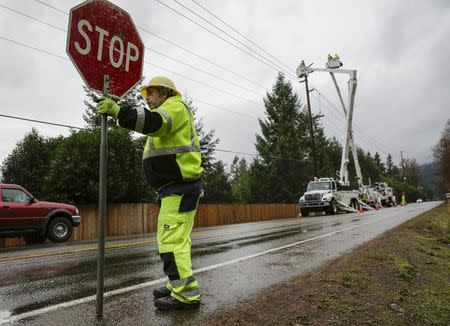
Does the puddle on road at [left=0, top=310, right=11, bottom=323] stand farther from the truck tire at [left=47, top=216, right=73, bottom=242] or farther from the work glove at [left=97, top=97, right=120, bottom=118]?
the truck tire at [left=47, top=216, right=73, bottom=242]

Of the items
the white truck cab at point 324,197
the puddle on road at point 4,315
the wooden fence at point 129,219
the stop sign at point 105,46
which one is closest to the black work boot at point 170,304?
the puddle on road at point 4,315

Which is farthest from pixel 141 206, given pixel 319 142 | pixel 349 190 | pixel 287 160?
pixel 319 142

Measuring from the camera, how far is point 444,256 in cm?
775

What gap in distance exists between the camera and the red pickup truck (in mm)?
11773

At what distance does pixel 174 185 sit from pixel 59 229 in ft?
34.8

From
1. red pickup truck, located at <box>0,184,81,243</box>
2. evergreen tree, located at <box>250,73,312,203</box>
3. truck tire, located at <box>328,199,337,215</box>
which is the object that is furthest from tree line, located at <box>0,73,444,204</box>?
truck tire, located at <box>328,199,337,215</box>

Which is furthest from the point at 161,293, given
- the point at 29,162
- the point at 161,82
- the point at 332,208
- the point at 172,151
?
the point at 29,162

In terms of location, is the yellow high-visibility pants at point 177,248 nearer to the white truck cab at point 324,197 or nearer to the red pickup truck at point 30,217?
the red pickup truck at point 30,217

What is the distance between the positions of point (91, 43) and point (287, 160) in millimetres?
36330

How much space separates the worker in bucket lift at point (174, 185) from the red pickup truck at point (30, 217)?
9896 millimetres

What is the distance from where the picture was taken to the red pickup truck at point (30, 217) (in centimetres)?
1177

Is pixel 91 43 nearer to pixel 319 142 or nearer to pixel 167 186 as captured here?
pixel 167 186

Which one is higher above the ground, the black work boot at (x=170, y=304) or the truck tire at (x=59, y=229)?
the truck tire at (x=59, y=229)

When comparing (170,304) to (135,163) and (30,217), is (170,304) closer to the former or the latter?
(30,217)
